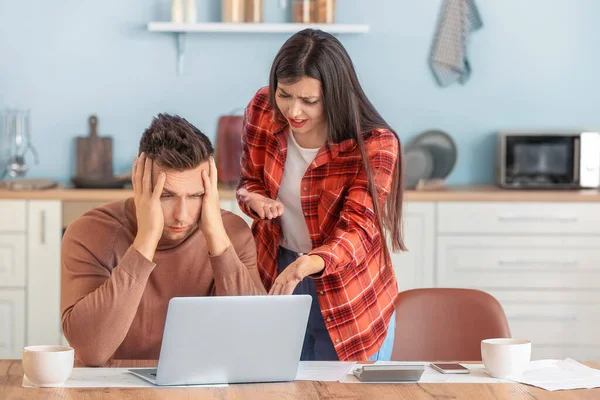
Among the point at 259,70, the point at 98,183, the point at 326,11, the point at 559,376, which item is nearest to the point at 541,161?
the point at 326,11

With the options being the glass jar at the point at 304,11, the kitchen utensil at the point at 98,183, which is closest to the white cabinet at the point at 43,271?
the kitchen utensil at the point at 98,183

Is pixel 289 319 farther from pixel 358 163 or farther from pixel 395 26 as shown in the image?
pixel 395 26

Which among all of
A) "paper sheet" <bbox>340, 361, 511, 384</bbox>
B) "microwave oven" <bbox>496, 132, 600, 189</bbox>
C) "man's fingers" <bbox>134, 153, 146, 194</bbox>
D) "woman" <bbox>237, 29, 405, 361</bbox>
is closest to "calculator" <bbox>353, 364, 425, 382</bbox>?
"paper sheet" <bbox>340, 361, 511, 384</bbox>

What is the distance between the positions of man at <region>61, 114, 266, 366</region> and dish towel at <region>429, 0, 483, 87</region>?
245 centimetres

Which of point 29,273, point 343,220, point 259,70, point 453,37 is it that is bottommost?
point 29,273

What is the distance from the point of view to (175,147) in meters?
2.04

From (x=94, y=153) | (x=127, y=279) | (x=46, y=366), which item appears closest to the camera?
(x=46, y=366)

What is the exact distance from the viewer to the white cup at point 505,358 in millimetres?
1798

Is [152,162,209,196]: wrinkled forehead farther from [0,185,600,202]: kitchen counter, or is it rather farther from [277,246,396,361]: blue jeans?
Answer: [0,185,600,202]: kitchen counter

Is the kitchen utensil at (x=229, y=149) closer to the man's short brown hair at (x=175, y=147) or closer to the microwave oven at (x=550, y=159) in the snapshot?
the microwave oven at (x=550, y=159)

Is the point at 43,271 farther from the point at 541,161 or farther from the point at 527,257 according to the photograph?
the point at 541,161

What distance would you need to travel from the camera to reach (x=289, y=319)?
1.71 meters

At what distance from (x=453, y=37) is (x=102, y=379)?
3.02 meters

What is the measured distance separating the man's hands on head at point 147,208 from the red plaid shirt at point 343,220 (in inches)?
15.9
